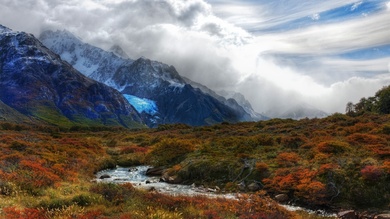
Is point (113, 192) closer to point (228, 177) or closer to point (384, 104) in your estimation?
point (228, 177)

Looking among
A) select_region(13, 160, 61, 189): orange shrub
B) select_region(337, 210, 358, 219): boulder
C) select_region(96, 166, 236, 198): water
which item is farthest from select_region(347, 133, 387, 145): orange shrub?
select_region(13, 160, 61, 189): orange shrub

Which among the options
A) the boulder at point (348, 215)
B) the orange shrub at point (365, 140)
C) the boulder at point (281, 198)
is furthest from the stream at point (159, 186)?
the orange shrub at point (365, 140)

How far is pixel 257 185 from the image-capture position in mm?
27234

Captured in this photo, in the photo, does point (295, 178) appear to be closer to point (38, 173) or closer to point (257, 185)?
point (257, 185)

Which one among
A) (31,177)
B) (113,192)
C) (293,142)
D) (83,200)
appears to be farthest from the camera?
(293,142)

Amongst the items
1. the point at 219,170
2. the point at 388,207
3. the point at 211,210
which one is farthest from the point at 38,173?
the point at 388,207

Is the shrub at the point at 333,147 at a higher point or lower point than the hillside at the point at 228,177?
higher

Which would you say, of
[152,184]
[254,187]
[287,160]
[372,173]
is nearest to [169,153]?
[152,184]

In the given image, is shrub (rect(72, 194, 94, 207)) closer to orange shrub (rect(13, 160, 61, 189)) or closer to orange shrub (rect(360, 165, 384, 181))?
orange shrub (rect(13, 160, 61, 189))

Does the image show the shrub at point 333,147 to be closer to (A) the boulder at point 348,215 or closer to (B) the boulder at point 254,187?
(B) the boulder at point 254,187

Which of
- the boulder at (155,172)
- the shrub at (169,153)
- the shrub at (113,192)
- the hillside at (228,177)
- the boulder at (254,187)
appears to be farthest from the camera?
the shrub at (169,153)

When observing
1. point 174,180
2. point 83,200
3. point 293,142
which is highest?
point 293,142

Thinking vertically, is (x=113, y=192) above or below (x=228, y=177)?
above

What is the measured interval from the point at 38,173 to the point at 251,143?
27514 mm
